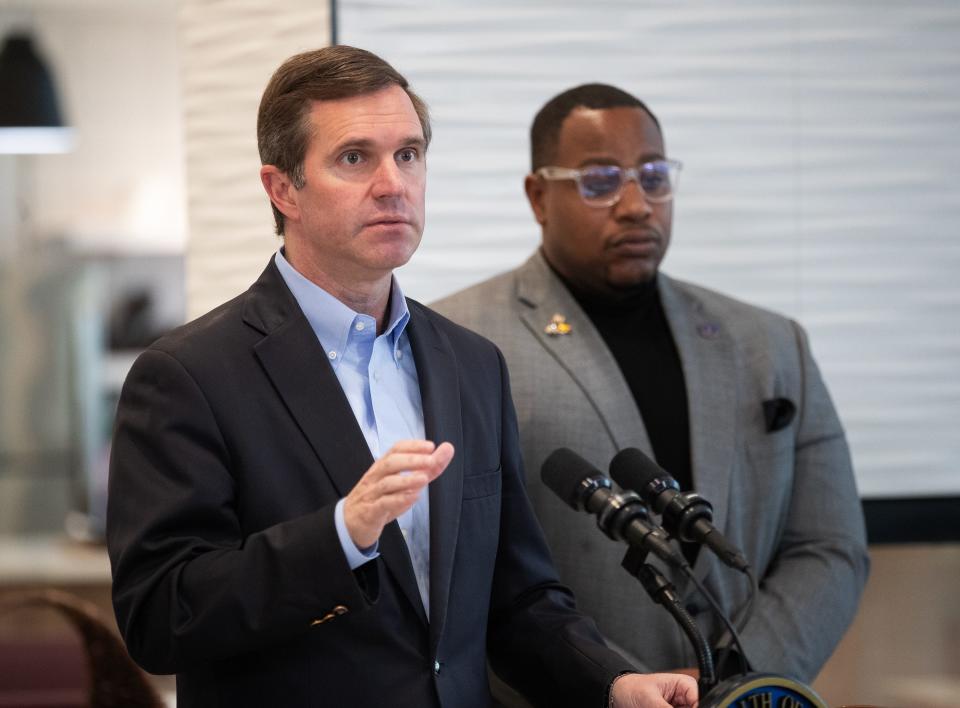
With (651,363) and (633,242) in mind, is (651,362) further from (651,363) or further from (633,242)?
(633,242)

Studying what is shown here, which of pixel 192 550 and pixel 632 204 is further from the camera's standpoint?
pixel 632 204

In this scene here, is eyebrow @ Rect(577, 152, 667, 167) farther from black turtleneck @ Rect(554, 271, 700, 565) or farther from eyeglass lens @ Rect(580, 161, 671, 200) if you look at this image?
black turtleneck @ Rect(554, 271, 700, 565)

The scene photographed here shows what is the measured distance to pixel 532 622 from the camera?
173 cm

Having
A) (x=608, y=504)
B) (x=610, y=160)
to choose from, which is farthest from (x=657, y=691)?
(x=610, y=160)

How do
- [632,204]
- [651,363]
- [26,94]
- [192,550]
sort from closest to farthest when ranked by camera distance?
[192,550] → [632,204] → [651,363] → [26,94]

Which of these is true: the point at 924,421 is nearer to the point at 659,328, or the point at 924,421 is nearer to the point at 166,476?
the point at 659,328

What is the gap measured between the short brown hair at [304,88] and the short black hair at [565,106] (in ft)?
2.18

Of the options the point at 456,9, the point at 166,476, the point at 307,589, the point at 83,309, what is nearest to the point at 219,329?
the point at 166,476

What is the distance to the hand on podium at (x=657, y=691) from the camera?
1.53 m

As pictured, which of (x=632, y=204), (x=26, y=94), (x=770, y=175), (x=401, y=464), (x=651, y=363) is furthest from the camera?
(x=26, y=94)

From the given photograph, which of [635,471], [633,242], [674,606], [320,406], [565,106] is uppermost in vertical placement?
[565,106]

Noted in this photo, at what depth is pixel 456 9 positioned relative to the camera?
2764 mm

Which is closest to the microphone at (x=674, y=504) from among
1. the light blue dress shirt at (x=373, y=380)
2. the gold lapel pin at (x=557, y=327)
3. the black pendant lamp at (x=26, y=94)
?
the light blue dress shirt at (x=373, y=380)

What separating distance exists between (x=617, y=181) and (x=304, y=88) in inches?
29.5
